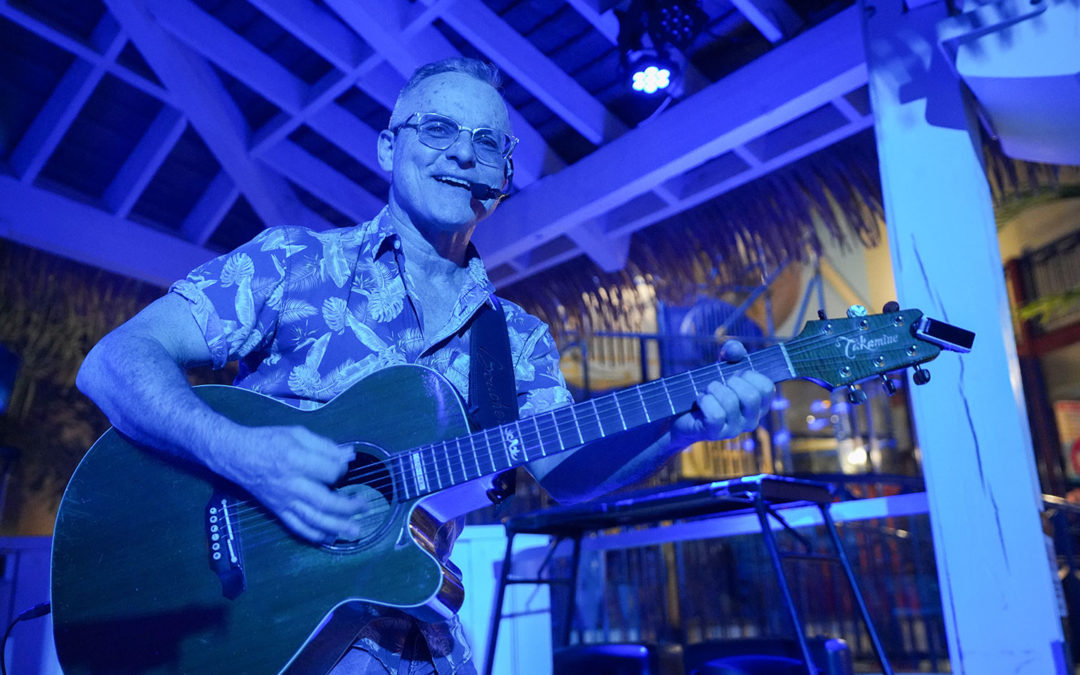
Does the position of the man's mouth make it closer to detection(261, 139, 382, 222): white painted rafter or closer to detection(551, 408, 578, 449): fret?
detection(551, 408, 578, 449): fret

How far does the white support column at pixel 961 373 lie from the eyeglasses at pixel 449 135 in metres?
1.67

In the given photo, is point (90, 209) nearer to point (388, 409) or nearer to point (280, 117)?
point (280, 117)

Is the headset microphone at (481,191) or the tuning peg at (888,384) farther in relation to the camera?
the headset microphone at (481,191)

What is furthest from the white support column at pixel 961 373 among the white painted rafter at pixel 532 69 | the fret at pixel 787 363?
the white painted rafter at pixel 532 69

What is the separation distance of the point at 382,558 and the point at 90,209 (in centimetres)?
439

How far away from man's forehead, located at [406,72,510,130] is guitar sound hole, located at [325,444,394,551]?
0.92 m

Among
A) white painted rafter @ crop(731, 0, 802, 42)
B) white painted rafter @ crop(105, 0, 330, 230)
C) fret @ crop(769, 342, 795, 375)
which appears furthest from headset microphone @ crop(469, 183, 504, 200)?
white painted rafter @ crop(105, 0, 330, 230)

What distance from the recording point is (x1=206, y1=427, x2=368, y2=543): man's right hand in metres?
1.66

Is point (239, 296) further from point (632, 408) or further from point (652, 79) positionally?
point (652, 79)

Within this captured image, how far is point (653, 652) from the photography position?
10.8ft

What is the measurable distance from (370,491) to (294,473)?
0.20m

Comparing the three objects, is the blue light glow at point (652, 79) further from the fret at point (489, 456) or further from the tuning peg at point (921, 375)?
the fret at point (489, 456)

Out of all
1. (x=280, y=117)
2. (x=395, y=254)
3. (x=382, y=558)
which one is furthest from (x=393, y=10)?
(x=382, y=558)

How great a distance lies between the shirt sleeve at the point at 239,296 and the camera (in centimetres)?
184
